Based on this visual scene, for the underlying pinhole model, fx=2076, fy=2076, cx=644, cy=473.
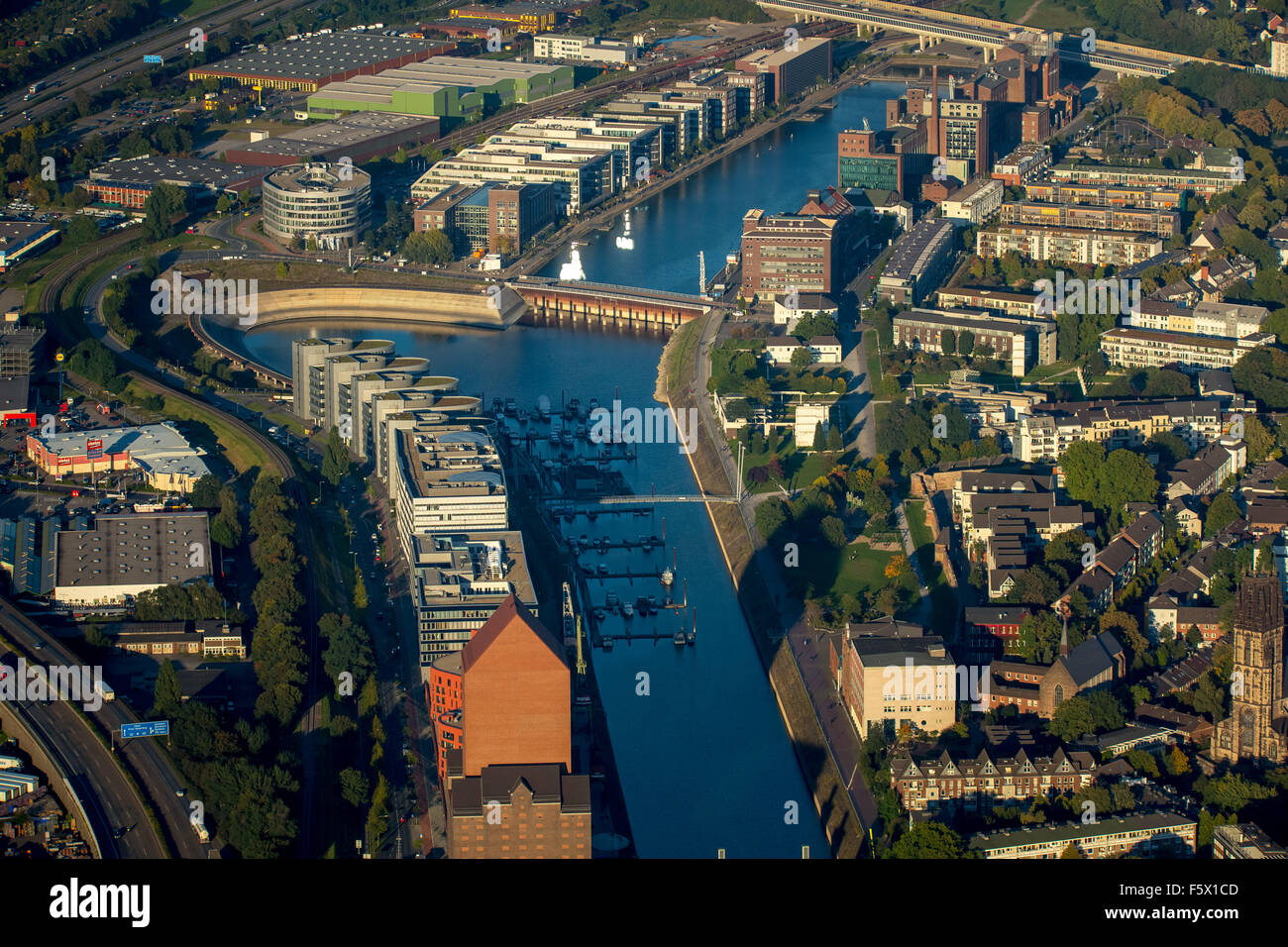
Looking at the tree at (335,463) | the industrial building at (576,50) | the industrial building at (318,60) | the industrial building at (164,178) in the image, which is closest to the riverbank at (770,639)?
the tree at (335,463)

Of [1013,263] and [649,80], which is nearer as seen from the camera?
[1013,263]

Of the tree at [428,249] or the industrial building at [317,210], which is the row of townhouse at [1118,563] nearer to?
the tree at [428,249]

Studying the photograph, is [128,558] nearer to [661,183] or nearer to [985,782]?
[985,782]

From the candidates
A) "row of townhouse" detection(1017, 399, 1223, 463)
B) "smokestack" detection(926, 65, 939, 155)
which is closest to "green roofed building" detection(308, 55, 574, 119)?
"smokestack" detection(926, 65, 939, 155)

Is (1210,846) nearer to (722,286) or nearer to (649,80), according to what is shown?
(722,286)

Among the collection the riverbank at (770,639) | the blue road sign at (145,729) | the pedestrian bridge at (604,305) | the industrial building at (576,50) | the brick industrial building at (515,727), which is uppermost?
the brick industrial building at (515,727)

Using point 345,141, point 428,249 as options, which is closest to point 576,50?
point 345,141

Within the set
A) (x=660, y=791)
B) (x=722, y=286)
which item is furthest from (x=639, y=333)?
(x=660, y=791)

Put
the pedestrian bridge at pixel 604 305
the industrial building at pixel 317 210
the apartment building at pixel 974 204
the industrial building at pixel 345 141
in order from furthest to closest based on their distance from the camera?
the industrial building at pixel 345 141
the industrial building at pixel 317 210
the apartment building at pixel 974 204
the pedestrian bridge at pixel 604 305
